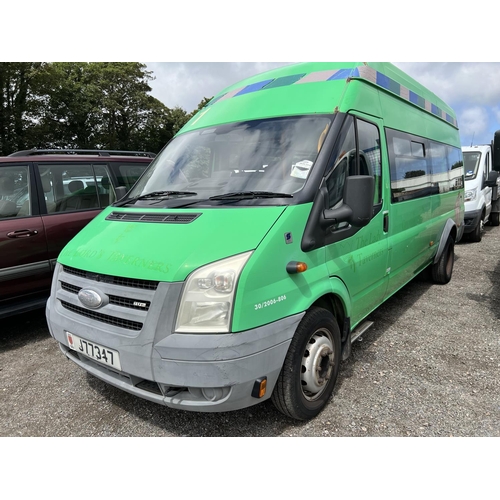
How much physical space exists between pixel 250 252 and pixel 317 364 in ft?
3.35

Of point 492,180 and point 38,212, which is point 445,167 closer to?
point 492,180

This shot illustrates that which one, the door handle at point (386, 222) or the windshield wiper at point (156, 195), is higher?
the windshield wiper at point (156, 195)

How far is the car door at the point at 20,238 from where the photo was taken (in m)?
4.01

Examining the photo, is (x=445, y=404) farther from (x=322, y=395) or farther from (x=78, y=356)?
(x=78, y=356)

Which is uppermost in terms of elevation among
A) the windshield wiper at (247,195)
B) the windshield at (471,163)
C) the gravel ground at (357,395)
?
the windshield at (471,163)

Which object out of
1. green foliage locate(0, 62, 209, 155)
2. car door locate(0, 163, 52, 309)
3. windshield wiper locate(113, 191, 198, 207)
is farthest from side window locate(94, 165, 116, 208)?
green foliage locate(0, 62, 209, 155)

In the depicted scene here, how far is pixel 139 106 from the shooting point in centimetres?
2955

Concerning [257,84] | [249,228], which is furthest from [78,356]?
[257,84]

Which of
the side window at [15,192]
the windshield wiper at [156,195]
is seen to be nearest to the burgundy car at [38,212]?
the side window at [15,192]

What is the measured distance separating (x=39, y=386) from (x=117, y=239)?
1726mm

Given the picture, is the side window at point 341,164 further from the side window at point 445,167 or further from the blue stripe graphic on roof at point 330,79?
the side window at point 445,167

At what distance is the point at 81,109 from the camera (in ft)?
79.5

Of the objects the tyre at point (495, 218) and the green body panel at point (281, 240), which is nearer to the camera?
the green body panel at point (281, 240)

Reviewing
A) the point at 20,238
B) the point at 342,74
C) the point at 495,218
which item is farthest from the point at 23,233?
the point at 495,218
